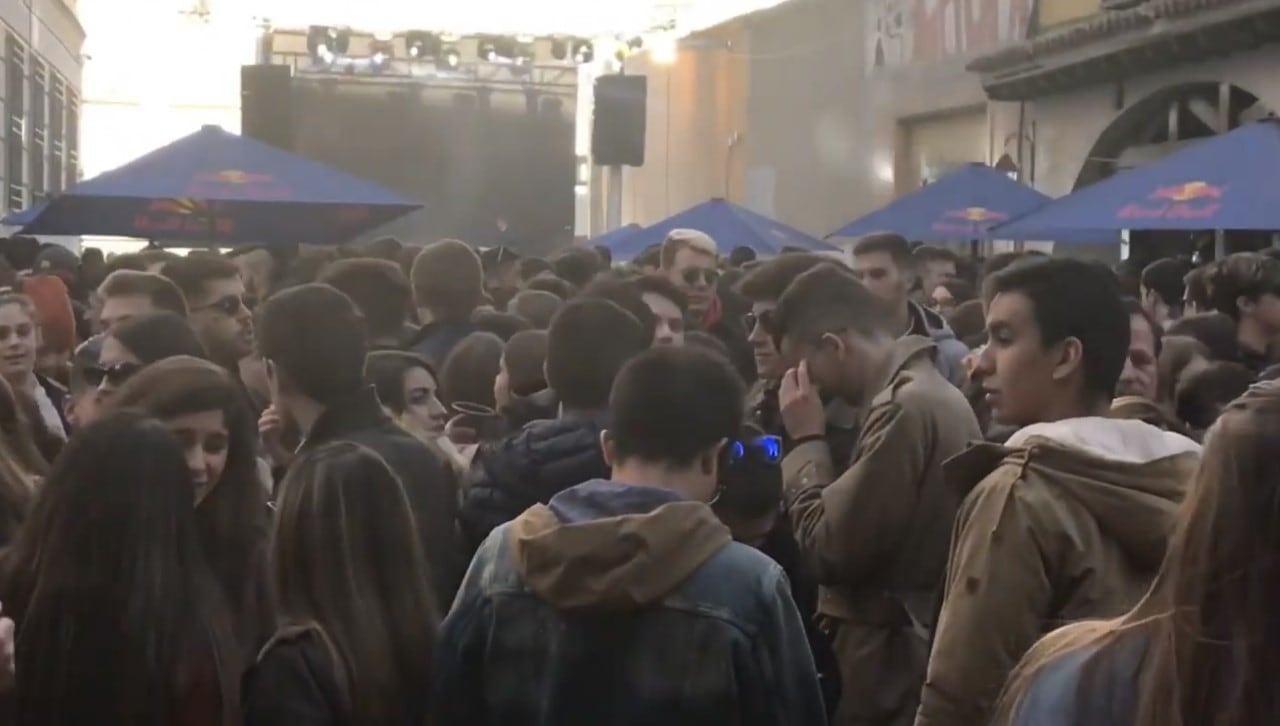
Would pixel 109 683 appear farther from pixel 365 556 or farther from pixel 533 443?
pixel 533 443

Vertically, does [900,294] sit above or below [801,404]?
above

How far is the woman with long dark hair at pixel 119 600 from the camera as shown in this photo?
136 inches

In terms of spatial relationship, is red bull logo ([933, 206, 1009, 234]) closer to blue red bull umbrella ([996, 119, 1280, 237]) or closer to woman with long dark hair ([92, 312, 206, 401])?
blue red bull umbrella ([996, 119, 1280, 237])

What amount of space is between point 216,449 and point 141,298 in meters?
2.66

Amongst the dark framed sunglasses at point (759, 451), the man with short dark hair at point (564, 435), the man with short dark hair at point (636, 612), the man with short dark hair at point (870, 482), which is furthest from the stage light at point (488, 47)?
the man with short dark hair at point (636, 612)

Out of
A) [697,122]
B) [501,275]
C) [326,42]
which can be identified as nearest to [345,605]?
[501,275]

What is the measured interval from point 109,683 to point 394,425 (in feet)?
5.29

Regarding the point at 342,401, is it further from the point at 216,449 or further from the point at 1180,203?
the point at 1180,203

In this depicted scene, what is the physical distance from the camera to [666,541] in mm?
3359

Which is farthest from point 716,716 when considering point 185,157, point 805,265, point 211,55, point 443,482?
point 211,55

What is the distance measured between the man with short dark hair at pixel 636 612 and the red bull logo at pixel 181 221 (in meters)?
7.66

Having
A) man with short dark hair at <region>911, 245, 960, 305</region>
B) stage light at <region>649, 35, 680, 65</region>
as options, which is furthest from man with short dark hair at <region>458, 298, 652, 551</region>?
stage light at <region>649, 35, 680, 65</region>

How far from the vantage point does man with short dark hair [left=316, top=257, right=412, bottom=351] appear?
6.94 metres

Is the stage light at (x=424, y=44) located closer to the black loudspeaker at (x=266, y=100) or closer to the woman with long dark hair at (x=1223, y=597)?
the black loudspeaker at (x=266, y=100)
